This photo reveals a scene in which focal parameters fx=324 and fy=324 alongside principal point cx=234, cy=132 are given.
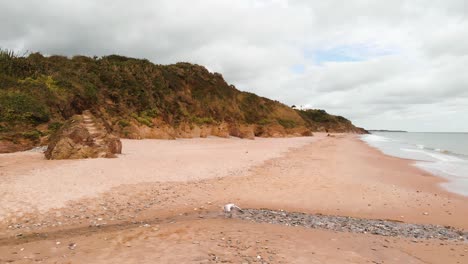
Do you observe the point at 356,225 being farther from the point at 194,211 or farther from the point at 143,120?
the point at 143,120

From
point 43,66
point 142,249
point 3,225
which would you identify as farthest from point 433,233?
point 43,66

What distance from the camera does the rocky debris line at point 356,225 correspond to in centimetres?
731

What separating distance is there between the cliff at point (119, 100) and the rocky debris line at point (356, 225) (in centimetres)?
1359

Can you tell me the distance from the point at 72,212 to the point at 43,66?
24.7 meters

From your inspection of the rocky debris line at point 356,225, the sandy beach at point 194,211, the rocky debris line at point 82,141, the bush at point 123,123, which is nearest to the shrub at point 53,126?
the rocky debris line at point 82,141

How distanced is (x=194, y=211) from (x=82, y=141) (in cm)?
917

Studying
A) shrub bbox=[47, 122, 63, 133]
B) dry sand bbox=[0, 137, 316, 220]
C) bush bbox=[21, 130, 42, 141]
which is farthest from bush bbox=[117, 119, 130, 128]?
dry sand bbox=[0, 137, 316, 220]

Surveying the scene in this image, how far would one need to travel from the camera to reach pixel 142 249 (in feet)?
18.1

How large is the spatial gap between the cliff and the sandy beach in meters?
4.99

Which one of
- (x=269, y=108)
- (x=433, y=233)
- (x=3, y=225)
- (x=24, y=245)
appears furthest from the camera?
(x=269, y=108)

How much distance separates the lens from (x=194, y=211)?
8531 mm

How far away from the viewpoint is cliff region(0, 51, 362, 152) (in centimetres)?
1878

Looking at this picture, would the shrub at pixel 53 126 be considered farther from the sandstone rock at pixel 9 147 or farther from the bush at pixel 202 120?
the bush at pixel 202 120

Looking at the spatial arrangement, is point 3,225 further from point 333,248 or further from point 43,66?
point 43,66
